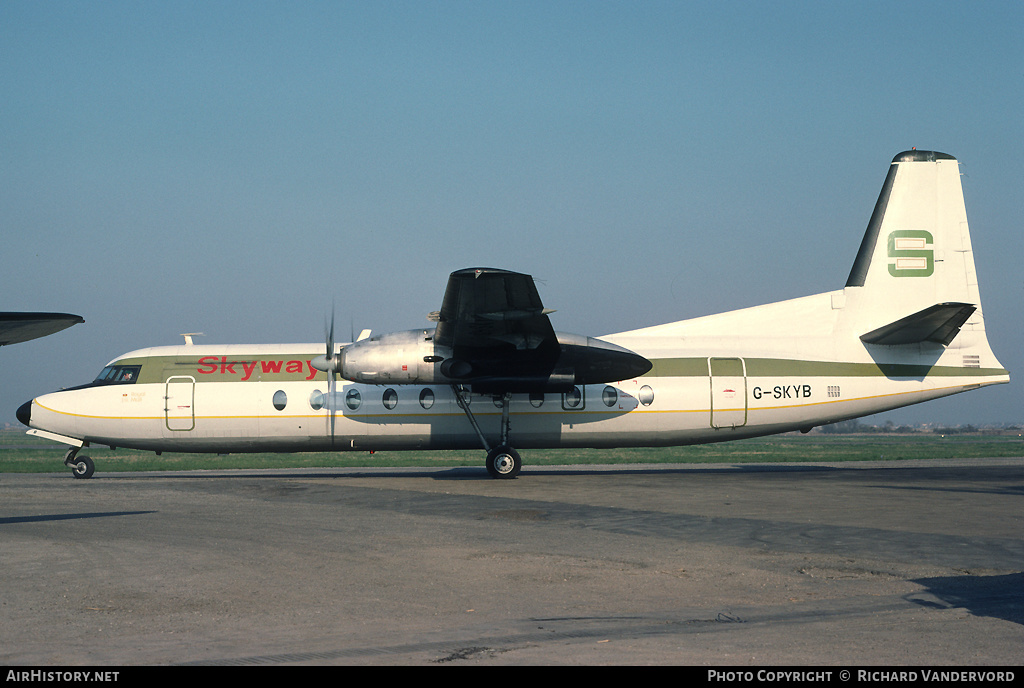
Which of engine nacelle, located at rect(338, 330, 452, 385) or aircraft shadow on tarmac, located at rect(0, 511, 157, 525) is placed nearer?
aircraft shadow on tarmac, located at rect(0, 511, 157, 525)

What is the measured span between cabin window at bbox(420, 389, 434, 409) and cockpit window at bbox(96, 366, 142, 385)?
7.84 m

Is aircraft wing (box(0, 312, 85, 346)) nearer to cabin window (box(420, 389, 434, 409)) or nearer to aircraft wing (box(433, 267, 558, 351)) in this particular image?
aircraft wing (box(433, 267, 558, 351))

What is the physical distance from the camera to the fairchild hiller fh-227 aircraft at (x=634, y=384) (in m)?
21.1

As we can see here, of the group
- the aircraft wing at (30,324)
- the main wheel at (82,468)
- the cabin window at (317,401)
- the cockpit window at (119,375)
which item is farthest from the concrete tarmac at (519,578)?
the main wheel at (82,468)

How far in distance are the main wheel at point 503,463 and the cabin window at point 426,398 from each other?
2068 millimetres

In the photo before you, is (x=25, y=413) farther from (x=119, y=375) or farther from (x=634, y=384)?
(x=634, y=384)

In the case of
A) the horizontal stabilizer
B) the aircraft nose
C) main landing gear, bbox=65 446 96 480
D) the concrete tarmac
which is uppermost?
the horizontal stabilizer

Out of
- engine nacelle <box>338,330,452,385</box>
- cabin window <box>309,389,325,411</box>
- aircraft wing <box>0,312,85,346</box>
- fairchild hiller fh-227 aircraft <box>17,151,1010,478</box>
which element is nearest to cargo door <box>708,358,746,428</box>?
fairchild hiller fh-227 aircraft <box>17,151,1010,478</box>

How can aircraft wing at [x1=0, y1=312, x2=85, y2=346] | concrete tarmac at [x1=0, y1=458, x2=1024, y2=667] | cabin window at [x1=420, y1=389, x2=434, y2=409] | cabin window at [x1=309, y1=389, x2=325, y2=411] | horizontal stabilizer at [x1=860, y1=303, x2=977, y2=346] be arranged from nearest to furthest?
concrete tarmac at [x1=0, y1=458, x2=1024, y2=667], aircraft wing at [x1=0, y1=312, x2=85, y2=346], horizontal stabilizer at [x1=860, y1=303, x2=977, y2=346], cabin window at [x1=420, y1=389, x2=434, y2=409], cabin window at [x1=309, y1=389, x2=325, y2=411]

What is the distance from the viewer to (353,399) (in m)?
21.3

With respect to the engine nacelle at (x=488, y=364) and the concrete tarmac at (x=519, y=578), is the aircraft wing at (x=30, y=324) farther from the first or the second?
the engine nacelle at (x=488, y=364)

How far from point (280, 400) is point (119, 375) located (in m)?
4.71

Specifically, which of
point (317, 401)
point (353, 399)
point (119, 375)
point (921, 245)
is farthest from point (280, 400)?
point (921, 245)

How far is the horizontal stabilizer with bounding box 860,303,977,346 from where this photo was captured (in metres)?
19.3
